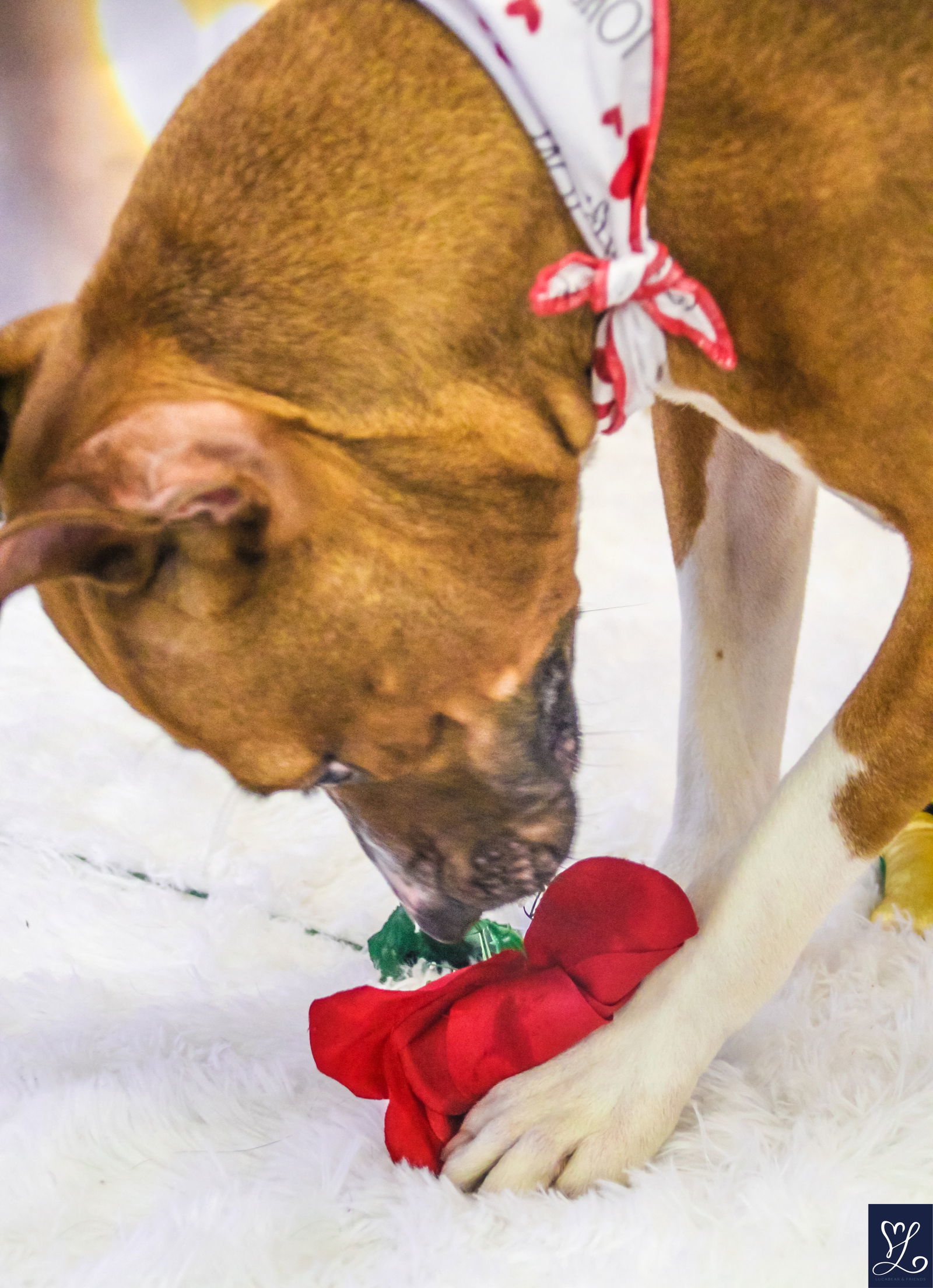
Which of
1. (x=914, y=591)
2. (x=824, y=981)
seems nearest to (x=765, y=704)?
(x=824, y=981)

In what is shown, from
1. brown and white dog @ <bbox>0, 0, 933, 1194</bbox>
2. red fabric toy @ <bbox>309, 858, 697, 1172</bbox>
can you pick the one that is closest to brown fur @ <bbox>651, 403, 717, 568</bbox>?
brown and white dog @ <bbox>0, 0, 933, 1194</bbox>

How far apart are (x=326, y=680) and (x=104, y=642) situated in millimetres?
155

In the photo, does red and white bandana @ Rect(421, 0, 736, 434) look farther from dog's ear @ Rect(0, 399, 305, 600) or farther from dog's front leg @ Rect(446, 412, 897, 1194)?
dog's front leg @ Rect(446, 412, 897, 1194)

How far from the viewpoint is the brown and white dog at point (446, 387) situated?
2.87ft

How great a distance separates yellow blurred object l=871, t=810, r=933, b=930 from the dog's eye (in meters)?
0.54

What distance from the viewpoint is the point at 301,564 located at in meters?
0.88

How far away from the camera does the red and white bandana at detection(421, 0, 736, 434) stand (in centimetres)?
88

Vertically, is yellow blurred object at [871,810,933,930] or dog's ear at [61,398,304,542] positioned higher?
dog's ear at [61,398,304,542]

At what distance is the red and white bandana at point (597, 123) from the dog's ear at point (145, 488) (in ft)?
0.70

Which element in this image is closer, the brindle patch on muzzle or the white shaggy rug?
the white shaggy rug

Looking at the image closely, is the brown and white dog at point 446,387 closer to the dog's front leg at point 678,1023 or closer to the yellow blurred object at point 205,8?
the dog's front leg at point 678,1023

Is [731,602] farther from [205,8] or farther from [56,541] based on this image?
[205,8]

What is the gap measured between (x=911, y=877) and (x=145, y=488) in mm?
887

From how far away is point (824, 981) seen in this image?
117 centimetres
